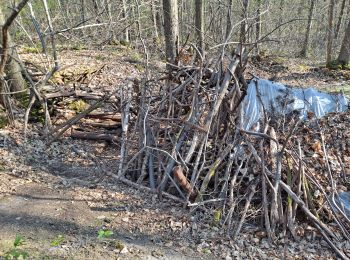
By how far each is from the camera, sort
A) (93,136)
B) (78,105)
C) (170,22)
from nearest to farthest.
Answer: (93,136) → (78,105) → (170,22)

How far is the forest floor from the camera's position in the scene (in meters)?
3.45

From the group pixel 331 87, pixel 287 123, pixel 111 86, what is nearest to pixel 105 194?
pixel 287 123

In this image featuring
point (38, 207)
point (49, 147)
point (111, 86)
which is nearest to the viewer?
point (38, 207)

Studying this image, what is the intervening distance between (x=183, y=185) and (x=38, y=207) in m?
1.82

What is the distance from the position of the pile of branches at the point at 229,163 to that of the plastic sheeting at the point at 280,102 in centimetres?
26

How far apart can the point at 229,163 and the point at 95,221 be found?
6.13ft

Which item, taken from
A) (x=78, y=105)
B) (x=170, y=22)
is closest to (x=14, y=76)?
(x=78, y=105)

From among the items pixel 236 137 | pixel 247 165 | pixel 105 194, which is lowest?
pixel 105 194

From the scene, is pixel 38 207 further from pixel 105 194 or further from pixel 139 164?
pixel 139 164

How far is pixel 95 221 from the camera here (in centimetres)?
388

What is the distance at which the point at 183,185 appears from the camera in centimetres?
435

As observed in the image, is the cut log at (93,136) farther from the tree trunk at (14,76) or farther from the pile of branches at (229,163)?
the tree trunk at (14,76)

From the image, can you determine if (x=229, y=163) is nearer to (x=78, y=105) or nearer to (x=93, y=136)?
(x=93, y=136)

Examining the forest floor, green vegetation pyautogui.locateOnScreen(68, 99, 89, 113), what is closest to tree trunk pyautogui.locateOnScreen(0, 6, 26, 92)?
green vegetation pyautogui.locateOnScreen(68, 99, 89, 113)
